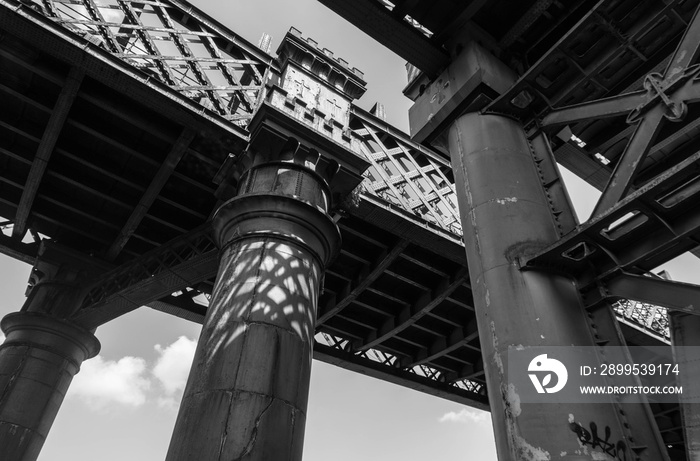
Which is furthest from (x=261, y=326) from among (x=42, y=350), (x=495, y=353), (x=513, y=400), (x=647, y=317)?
(x=647, y=317)

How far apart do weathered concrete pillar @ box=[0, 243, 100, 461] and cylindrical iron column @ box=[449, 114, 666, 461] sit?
1165 centimetres

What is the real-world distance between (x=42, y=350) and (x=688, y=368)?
13.7 metres

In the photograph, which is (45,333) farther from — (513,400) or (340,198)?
(513,400)

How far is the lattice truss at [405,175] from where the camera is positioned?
14086 millimetres

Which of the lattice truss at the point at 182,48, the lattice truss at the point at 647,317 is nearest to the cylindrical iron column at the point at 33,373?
the lattice truss at the point at 182,48

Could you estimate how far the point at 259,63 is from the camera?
13.2 metres

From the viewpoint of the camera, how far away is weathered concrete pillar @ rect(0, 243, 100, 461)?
444 inches

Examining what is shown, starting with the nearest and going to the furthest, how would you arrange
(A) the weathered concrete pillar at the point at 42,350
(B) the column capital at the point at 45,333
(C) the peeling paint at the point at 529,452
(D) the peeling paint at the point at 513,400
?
1. (C) the peeling paint at the point at 529,452
2. (D) the peeling paint at the point at 513,400
3. (A) the weathered concrete pillar at the point at 42,350
4. (B) the column capital at the point at 45,333

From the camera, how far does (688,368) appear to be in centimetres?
379

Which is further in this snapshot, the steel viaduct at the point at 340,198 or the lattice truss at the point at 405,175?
the lattice truss at the point at 405,175

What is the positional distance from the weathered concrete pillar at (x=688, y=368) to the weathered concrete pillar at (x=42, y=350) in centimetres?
1296

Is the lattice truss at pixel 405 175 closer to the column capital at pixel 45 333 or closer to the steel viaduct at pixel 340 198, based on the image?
the steel viaduct at pixel 340 198

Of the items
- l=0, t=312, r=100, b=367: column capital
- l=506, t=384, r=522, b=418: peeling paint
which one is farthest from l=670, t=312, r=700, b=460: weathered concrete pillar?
l=0, t=312, r=100, b=367: column capital

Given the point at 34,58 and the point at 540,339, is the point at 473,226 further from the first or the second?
the point at 34,58
